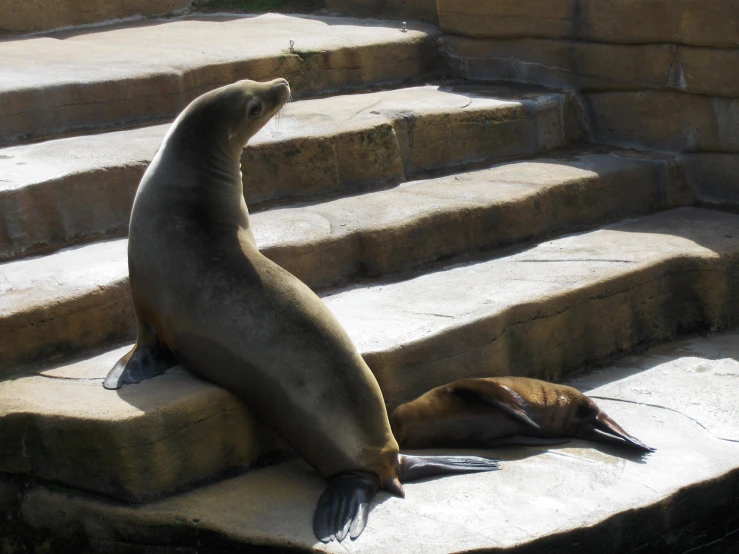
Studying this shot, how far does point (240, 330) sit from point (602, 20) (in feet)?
12.5

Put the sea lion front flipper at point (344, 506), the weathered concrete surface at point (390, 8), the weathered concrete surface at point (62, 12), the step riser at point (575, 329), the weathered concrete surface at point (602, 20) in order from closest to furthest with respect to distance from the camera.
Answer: the sea lion front flipper at point (344, 506) < the step riser at point (575, 329) < the weathered concrete surface at point (602, 20) < the weathered concrete surface at point (62, 12) < the weathered concrete surface at point (390, 8)

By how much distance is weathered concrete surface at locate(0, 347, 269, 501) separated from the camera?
352 centimetres

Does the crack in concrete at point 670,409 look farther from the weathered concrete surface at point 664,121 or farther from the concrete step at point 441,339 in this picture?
the weathered concrete surface at point 664,121

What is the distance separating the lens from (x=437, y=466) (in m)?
3.84

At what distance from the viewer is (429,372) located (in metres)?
4.29

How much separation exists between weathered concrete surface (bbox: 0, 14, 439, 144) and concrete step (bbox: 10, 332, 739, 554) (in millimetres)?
2451

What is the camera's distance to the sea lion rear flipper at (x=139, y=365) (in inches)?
149

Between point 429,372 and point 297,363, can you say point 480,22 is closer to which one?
point 429,372

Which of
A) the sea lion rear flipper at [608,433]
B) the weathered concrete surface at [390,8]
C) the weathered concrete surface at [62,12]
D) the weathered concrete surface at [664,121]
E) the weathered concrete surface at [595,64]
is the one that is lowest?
the sea lion rear flipper at [608,433]

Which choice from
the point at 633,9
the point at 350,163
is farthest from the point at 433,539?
the point at 633,9

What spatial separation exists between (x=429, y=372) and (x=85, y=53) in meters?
3.41

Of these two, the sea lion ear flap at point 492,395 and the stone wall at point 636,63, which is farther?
the stone wall at point 636,63

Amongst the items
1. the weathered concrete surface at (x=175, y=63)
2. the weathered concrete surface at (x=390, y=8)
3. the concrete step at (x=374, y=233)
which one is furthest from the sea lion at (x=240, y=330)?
the weathered concrete surface at (x=390, y=8)

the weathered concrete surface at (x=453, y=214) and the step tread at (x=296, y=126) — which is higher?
the step tread at (x=296, y=126)
